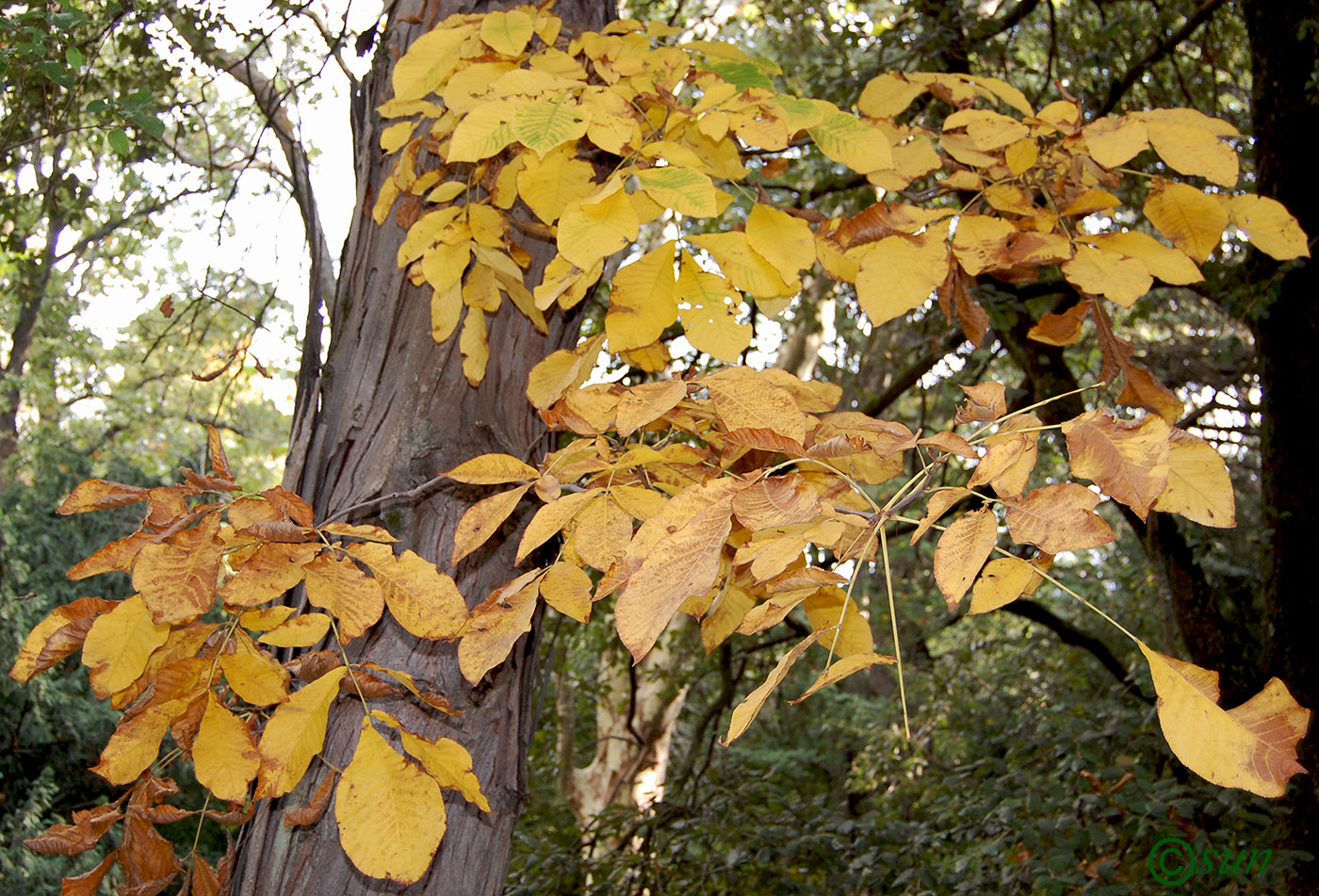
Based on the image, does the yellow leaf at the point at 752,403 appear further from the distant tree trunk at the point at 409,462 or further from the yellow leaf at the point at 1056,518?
the distant tree trunk at the point at 409,462

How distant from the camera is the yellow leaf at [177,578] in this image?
2.55ft

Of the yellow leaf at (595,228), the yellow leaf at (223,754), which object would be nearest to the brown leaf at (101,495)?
the yellow leaf at (223,754)

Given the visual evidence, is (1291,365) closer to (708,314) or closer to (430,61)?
(708,314)

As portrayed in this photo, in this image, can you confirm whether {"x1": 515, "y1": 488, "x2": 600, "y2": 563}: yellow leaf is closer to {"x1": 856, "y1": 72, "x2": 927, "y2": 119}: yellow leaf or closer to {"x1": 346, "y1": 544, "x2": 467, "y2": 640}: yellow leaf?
{"x1": 346, "y1": 544, "x2": 467, "y2": 640}: yellow leaf

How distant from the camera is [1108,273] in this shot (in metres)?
1.01

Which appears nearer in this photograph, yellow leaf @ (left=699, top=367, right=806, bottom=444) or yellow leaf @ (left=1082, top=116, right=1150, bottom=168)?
yellow leaf @ (left=699, top=367, right=806, bottom=444)

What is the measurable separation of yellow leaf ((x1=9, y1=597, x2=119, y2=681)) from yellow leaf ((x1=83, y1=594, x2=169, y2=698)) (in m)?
0.02

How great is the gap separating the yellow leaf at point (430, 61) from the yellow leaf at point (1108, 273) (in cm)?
80

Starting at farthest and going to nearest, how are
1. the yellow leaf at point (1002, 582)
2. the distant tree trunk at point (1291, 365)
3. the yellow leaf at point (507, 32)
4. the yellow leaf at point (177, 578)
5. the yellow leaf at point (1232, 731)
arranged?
the distant tree trunk at point (1291, 365), the yellow leaf at point (507, 32), the yellow leaf at point (177, 578), the yellow leaf at point (1002, 582), the yellow leaf at point (1232, 731)

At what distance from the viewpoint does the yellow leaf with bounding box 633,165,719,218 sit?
2.74 ft

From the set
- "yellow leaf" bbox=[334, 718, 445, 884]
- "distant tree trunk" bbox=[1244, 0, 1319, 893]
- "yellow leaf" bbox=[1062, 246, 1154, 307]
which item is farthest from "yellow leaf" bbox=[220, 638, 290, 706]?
"distant tree trunk" bbox=[1244, 0, 1319, 893]

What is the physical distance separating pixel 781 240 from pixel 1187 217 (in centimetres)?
51

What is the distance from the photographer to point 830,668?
608mm

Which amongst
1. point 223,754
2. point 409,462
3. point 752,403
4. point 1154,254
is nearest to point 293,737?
point 223,754
